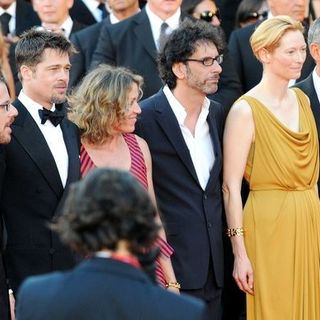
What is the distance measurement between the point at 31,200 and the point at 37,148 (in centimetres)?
28

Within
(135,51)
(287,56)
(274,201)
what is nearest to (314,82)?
(287,56)

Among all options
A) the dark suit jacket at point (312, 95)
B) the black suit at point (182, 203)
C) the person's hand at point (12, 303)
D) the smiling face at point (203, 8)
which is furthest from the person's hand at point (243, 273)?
the smiling face at point (203, 8)

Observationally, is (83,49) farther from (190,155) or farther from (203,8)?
(190,155)

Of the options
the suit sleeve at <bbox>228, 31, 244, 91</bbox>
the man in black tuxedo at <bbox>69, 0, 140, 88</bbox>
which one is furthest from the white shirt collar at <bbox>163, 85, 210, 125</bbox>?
the man in black tuxedo at <bbox>69, 0, 140, 88</bbox>

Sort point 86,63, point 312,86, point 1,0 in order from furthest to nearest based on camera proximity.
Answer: point 1,0 < point 86,63 < point 312,86

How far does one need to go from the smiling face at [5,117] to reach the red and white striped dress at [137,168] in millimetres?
531

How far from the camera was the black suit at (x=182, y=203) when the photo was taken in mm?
6227

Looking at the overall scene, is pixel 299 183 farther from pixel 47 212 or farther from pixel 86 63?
pixel 86 63

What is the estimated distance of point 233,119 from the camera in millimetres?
6461

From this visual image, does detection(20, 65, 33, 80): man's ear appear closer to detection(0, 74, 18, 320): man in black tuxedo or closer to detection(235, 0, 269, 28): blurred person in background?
detection(0, 74, 18, 320): man in black tuxedo

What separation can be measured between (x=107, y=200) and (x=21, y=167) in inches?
99.0

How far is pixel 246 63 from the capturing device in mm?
7906

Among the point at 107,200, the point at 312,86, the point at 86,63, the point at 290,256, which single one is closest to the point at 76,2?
the point at 86,63

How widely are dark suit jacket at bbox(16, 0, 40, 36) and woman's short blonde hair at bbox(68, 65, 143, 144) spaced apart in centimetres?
344
